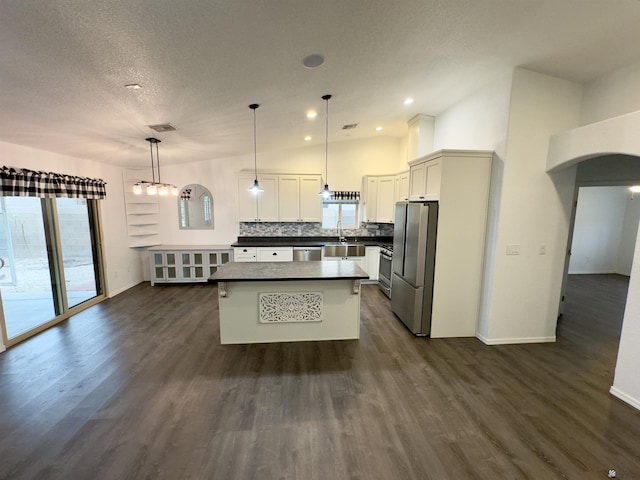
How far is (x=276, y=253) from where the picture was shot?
556 centimetres

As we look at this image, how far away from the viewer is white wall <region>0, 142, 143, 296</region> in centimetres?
407

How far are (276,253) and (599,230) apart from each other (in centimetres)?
800

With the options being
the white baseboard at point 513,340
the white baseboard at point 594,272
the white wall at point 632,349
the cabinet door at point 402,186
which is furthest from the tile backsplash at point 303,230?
the white baseboard at point 594,272

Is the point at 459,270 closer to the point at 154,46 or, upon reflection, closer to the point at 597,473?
the point at 597,473

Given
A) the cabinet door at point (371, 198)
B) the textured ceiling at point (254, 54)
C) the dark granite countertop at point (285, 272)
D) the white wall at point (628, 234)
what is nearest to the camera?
the textured ceiling at point (254, 54)

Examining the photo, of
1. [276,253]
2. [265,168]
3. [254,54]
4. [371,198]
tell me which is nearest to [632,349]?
[254,54]

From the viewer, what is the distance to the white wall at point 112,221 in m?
4.07

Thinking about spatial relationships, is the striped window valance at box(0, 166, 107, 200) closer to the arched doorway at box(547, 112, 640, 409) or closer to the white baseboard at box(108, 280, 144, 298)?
the white baseboard at box(108, 280, 144, 298)

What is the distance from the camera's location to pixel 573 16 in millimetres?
2084

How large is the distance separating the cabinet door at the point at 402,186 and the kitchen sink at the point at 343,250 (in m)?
1.23

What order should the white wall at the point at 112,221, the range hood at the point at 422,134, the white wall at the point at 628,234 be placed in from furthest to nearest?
the white wall at the point at 628,234 → the range hood at the point at 422,134 → the white wall at the point at 112,221

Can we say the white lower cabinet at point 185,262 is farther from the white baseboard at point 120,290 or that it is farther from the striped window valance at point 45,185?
the striped window valance at point 45,185

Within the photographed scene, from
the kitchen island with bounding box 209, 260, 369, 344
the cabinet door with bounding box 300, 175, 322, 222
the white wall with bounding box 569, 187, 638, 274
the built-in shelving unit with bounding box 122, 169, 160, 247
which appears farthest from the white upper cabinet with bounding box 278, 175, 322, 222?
the white wall with bounding box 569, 187, 638, 274

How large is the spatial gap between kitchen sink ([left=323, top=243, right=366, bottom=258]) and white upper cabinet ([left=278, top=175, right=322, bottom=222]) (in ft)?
2.25
